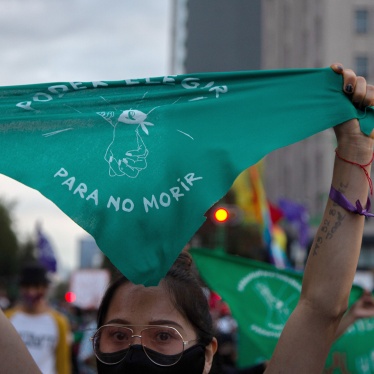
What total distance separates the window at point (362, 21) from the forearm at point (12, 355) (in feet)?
198

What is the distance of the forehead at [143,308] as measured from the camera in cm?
297

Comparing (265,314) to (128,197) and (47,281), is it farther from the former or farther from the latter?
(128,197)

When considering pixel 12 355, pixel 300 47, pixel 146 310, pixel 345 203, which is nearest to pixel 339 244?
pixel 345 203

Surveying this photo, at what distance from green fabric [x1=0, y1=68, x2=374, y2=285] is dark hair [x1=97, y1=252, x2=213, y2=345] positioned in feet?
0.67

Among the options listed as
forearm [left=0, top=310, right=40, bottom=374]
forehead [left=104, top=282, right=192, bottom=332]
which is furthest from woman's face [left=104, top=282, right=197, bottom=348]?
forearm [left=0, top=310, right=40, bottom=374]

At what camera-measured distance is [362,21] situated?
61281 mm

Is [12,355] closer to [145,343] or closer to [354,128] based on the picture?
[145,343]

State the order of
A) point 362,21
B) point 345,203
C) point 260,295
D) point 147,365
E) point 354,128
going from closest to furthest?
point 147,365, point 345,203, point 354,128, point 260,295, point 362,21

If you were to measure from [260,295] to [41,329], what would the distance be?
223 centimetres

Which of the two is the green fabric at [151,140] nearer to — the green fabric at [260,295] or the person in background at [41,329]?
the green fabric at [260,295]

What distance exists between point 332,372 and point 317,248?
3047mm

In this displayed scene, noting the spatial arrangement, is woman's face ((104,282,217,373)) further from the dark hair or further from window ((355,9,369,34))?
window ((355,9,369,34))

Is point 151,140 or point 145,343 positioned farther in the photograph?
Answer: point 151,140

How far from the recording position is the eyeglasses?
2.90 m
